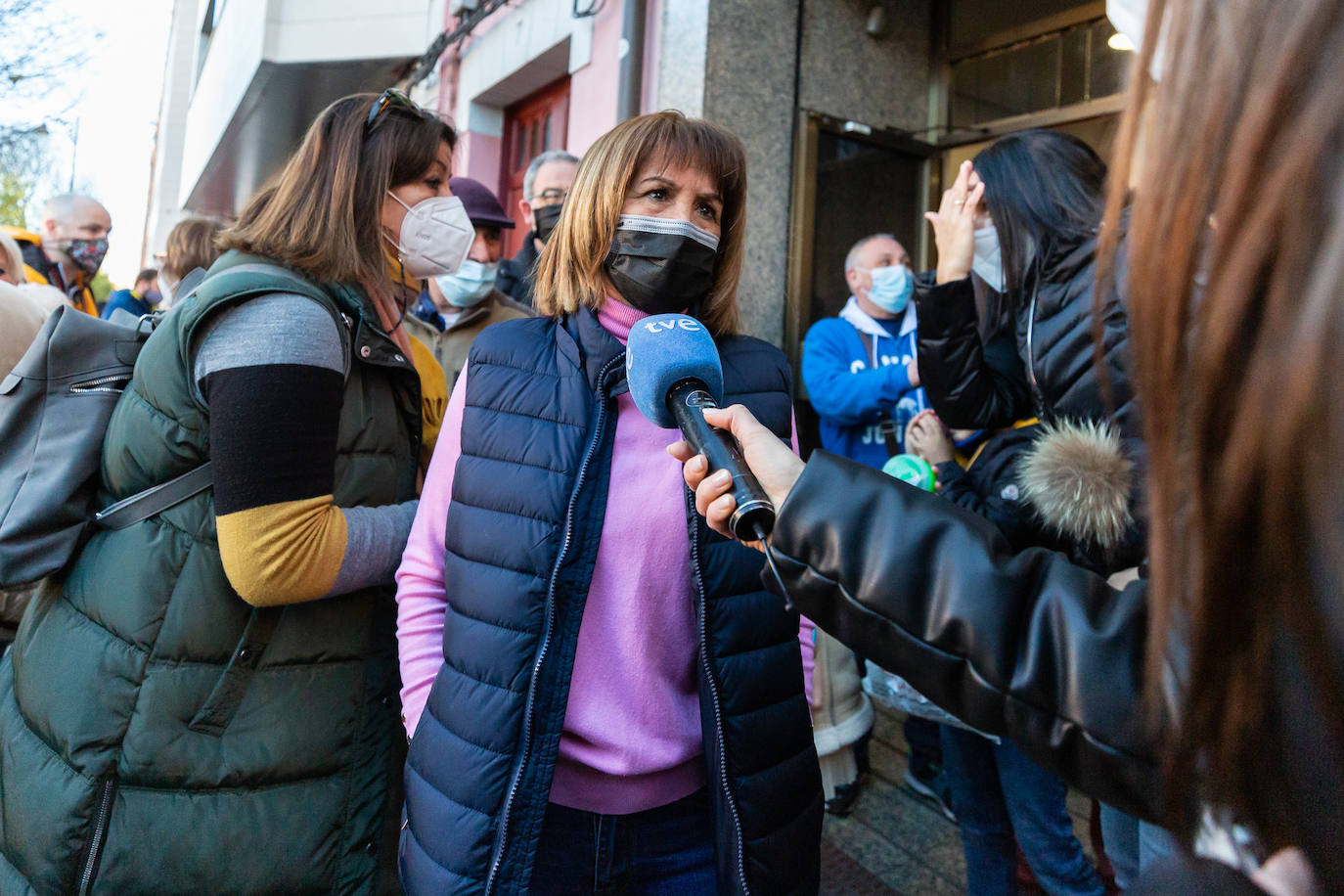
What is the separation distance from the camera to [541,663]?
1438 millimetres

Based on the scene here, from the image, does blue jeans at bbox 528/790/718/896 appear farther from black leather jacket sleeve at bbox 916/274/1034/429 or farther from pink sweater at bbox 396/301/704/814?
black leather jacket sleeve at bbox 916/274/1034/429

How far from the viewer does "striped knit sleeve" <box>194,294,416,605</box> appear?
1.53 meters

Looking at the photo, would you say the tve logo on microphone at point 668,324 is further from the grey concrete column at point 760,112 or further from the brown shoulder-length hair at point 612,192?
the grey concrete column at point 760,112

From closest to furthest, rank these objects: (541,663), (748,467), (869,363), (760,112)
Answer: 1. (748,467)
2. (541,663)
3. (869,363)
4. (760,112)

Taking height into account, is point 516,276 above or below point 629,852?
above

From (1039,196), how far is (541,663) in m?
1.64

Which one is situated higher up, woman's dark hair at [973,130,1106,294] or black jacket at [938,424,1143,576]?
woman's dark hair at [973,130,1106,294]

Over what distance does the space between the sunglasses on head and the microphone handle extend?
48.3 inches

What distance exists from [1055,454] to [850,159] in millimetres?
3328

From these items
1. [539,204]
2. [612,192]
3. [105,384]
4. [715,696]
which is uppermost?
[539,204]

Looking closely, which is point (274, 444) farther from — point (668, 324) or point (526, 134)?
point (526, 134)

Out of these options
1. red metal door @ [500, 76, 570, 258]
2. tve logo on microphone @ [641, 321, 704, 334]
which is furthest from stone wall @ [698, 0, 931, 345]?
tve logo on microphone @ [641, 321, 704, 334]

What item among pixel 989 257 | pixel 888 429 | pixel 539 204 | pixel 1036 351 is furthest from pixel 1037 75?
pixel 1036 351

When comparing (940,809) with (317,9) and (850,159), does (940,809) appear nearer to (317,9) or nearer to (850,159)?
(850,159)
